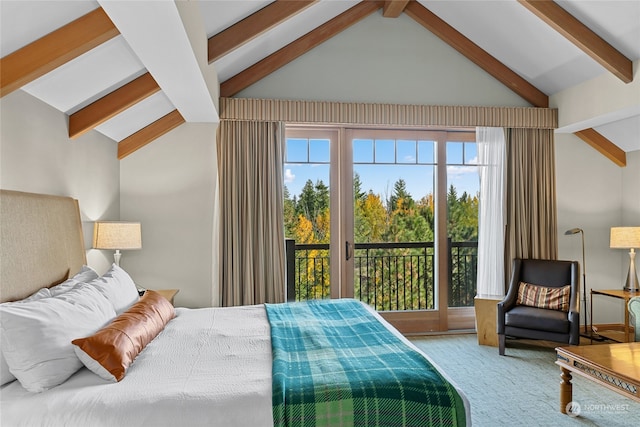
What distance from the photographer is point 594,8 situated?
141 inches

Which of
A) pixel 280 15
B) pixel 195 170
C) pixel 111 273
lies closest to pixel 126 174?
pixel 195 170

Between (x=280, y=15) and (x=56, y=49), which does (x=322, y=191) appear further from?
(x=56, y=49)

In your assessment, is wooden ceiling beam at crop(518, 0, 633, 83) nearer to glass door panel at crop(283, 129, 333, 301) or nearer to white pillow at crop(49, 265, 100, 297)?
glass door panel at crop(283, 129, 333, 301)

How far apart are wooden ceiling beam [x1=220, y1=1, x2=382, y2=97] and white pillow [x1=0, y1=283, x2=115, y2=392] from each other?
301cm

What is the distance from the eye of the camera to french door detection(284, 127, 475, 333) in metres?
4.80

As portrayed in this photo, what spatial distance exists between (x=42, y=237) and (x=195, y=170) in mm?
2030

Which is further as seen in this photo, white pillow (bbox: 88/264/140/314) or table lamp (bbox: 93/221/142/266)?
table lamp (bbox: 93/221/142/266)

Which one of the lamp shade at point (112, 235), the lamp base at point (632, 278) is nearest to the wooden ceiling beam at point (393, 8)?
the lamp shade at point (112, 235)

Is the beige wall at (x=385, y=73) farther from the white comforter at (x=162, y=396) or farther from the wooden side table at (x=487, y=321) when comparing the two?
the white comforter at (x=162, y=396)

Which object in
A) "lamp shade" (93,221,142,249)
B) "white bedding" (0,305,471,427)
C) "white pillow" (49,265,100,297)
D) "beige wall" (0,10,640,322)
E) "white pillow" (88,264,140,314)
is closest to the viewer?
"white bedding" (0,305,471,427)

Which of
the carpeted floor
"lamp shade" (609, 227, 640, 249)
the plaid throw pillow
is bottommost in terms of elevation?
the carpeted floor

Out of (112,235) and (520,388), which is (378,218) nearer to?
(520,388)

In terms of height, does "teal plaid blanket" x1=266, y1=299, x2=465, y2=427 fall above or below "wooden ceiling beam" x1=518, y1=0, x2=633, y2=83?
below

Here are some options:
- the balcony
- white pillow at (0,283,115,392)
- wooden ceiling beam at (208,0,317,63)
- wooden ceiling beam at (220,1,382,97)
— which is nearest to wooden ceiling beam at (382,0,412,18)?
wooden ceiling beam at (220,1,382,97)
